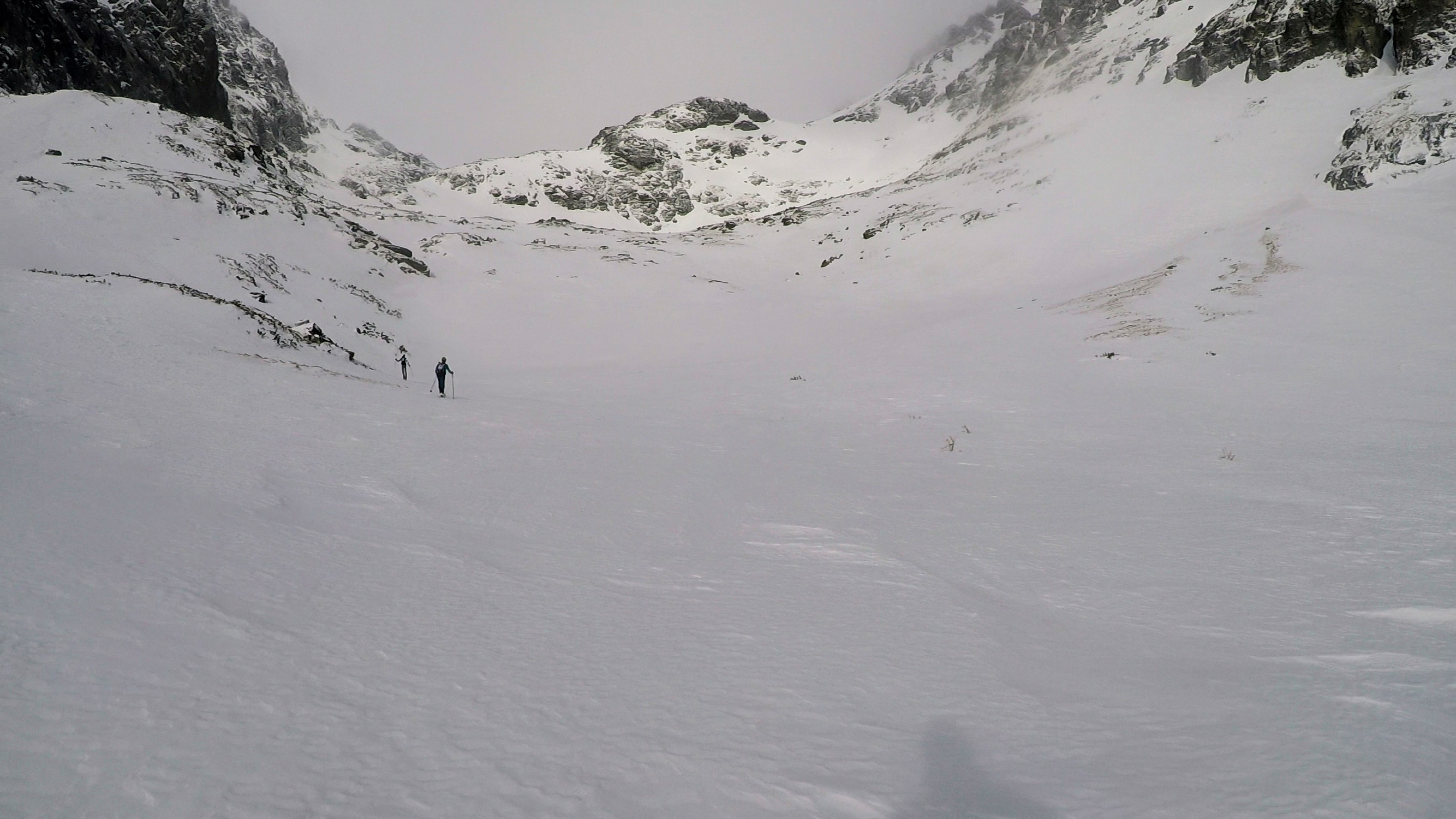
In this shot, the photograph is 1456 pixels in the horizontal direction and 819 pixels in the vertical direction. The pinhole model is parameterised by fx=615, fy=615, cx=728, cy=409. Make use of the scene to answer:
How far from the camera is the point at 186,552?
11.5 feet

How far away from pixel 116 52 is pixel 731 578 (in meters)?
84.3

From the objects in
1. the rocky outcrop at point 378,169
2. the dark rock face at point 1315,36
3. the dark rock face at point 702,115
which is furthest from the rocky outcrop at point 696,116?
the dark rock face at point 1315,36

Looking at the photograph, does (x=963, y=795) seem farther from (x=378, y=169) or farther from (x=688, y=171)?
(x=378, y=169)

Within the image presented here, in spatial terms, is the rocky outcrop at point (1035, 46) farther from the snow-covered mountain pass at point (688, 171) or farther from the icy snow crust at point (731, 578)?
the icy snow crust at point (731, 578)

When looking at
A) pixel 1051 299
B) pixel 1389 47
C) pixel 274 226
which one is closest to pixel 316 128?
pixel 274 226

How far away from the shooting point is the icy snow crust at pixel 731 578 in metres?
2.14

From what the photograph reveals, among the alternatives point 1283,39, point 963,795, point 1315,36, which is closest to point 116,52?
point 963,795

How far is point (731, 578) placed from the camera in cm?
435

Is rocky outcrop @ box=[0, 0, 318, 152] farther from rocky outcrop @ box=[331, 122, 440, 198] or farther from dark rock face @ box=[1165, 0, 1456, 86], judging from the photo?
dark rock face @ box=[1165, 0, 1456, 86]

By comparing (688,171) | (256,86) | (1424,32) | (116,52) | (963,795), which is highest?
(256,86)

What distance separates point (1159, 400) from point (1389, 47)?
45152 mm

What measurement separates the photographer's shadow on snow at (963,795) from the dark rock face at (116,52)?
226 feet

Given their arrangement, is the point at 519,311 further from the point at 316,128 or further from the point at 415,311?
the point at 316,128

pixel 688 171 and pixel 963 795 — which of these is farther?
pixel 688 171
